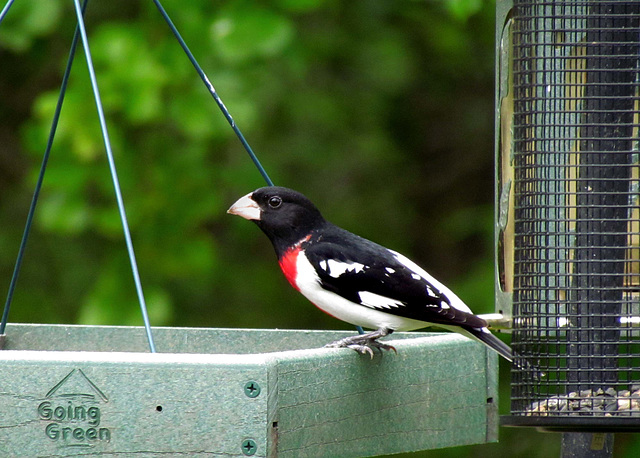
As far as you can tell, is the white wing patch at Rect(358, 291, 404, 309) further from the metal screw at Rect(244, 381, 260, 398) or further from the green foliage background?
the green foliage background

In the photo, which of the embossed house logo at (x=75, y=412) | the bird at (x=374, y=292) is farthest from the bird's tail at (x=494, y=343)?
the embossed house logo at (x=75, y=412)

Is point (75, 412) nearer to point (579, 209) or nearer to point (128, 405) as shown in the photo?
point (128, 405)

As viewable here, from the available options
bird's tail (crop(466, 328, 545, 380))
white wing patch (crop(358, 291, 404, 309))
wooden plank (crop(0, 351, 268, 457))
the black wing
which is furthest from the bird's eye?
wooden plank (crop(0, 351, 268, 457))

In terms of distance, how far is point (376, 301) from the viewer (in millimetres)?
3689

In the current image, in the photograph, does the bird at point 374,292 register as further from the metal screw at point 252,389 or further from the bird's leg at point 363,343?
the metal screw at point 252,389

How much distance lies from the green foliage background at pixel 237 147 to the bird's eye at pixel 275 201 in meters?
1.68

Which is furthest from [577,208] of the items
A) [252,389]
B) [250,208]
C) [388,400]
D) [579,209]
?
[252,389]

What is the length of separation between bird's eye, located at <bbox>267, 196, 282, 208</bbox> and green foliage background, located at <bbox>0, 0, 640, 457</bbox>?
5.51 ft

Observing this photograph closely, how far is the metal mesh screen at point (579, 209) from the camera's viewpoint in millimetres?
3877

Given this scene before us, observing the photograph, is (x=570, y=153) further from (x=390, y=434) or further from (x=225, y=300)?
(x=225, y=300)

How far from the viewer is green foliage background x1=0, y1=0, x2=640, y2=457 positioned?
19.9 feet

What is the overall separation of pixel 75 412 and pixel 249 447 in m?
0.49

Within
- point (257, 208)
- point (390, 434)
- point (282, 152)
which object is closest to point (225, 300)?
point (282, 152)

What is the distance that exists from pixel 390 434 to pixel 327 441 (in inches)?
17.1
